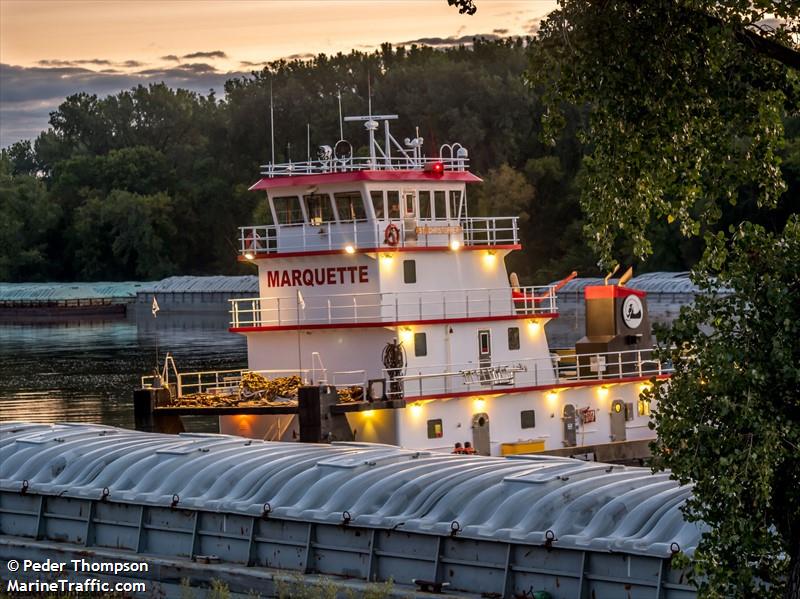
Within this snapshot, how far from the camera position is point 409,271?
4097 centimetres

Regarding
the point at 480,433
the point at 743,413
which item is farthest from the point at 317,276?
the point at 743,413

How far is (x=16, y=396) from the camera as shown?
6975 centimetres

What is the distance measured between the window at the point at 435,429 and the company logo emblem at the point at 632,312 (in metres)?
8.47

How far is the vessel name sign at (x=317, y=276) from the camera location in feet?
133

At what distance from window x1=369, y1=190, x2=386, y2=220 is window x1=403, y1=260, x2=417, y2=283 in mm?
1483

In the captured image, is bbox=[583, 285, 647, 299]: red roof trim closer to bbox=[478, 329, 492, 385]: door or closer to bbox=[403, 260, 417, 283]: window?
bbox=[478, 329, 492, 385]: door

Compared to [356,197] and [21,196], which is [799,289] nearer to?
[356,197]

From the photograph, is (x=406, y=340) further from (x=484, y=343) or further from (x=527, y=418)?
(x=527, y=418)

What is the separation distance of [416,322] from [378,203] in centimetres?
392

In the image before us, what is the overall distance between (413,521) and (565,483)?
241 centimetres

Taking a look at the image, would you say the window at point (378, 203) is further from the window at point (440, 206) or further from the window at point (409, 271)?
the window at point (440, 206)

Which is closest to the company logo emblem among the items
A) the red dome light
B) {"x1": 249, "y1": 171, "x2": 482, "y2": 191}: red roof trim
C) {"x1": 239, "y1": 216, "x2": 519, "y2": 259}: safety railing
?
{"x1": 239, "y1": 216, "x2": 519, "y2": 259}: safety railing

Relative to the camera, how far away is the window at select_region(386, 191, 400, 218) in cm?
4144

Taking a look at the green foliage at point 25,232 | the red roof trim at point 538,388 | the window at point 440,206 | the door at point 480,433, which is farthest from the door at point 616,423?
the green foliage at point 25,232
